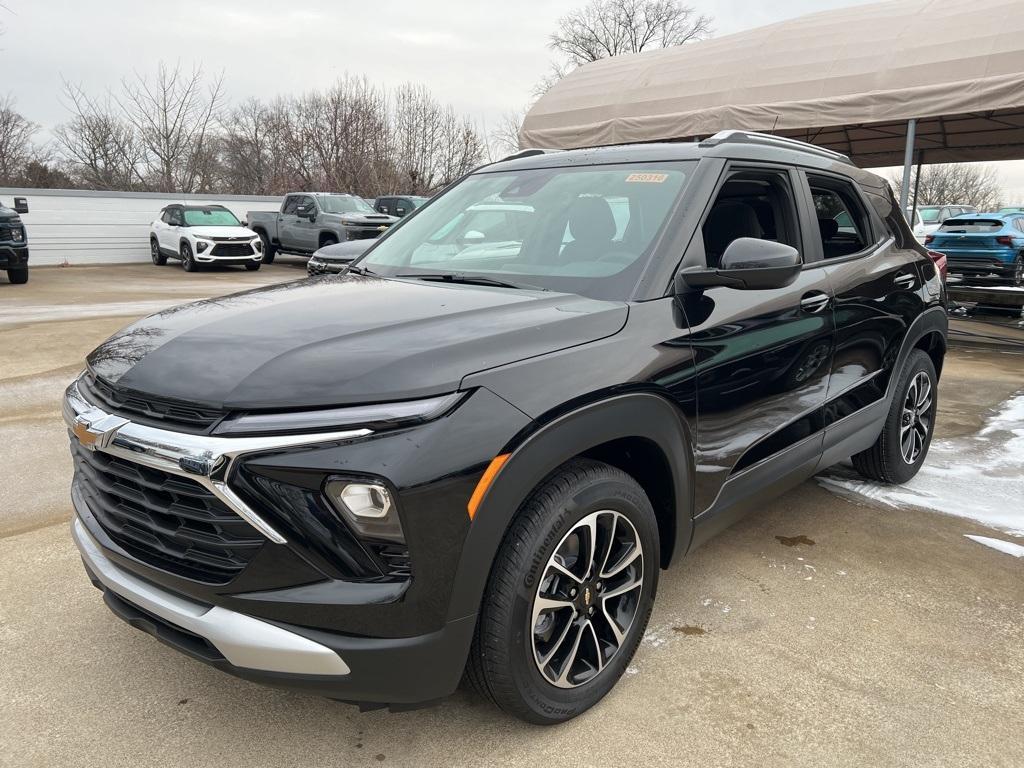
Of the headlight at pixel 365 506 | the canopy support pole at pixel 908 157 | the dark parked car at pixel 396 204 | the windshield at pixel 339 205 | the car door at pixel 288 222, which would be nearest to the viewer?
the headlight at pixel 365 506

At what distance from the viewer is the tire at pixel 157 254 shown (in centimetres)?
2038

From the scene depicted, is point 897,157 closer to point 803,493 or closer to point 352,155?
point 803,493

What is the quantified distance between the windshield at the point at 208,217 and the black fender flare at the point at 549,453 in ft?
62.2

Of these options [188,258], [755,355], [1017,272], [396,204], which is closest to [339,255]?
[755,355]

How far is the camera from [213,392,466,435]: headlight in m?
1.77

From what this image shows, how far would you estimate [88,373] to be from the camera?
240 centimetres

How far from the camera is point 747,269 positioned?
2.51 m

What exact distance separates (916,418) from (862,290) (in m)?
1.22

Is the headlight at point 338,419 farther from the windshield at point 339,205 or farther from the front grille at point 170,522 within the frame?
the windshield at point 339,205

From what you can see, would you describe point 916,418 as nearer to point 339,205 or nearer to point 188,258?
point 339,205

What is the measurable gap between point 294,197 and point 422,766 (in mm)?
19754

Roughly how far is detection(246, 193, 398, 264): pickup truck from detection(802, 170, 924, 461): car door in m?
14.6

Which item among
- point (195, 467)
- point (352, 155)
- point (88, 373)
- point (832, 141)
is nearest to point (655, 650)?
point (195, 467)

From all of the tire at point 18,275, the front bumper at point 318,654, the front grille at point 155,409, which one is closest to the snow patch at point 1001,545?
the front bumper at point 318,654
